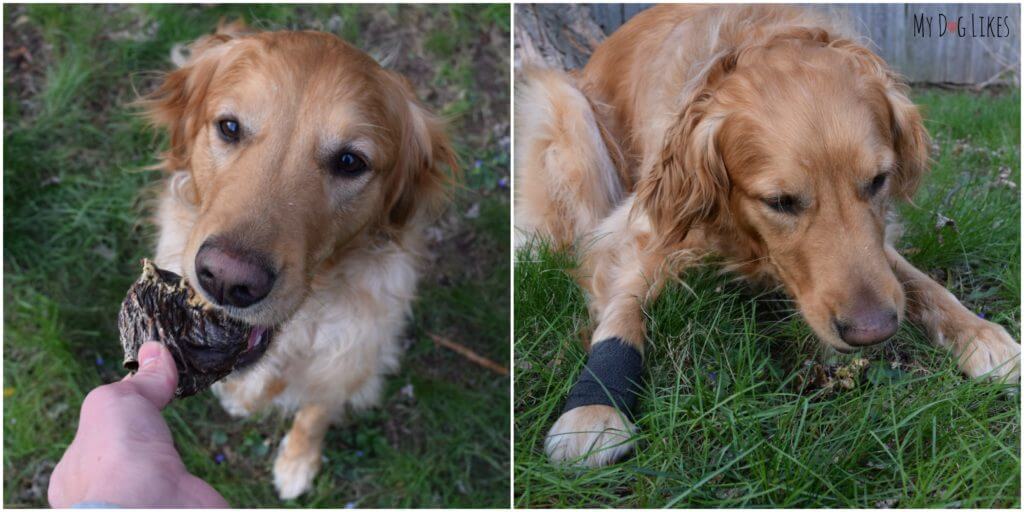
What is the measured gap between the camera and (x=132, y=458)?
205cm

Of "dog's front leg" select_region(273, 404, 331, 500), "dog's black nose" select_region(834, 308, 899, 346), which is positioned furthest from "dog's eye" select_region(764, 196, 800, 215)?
"dog's front leg" select_region(273, 404, 331, 500)

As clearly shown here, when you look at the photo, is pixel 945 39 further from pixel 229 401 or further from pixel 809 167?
pixel 229 401

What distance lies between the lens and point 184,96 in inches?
116

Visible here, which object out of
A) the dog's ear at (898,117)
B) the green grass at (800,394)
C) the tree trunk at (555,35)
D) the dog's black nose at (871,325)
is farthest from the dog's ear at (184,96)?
the dog's black nose at (871,325)

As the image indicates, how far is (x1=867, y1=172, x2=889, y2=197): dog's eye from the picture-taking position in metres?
2.36

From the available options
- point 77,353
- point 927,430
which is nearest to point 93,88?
point 77,353

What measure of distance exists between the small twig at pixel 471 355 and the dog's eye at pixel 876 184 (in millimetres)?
2229

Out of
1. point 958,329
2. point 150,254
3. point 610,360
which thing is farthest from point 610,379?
point 150,254

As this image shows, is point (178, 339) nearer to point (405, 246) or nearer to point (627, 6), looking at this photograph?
point (405, 246)

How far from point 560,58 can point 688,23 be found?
574mm

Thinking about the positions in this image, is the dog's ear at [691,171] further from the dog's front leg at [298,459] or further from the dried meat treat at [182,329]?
the dog's front leg at [298,459]

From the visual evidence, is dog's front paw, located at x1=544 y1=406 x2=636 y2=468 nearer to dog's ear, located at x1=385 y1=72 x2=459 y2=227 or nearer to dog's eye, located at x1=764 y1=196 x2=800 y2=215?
dog's eye, located at x1=764 y1=196 x2=800 y2=215

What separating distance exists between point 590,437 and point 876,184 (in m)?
1.27

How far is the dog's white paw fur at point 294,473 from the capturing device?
3.74m
